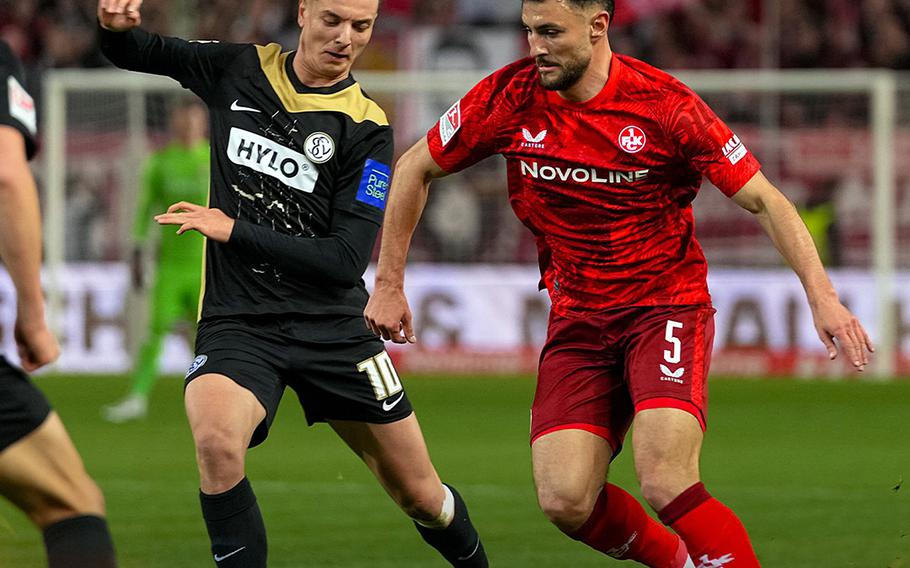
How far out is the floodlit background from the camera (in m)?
11.8

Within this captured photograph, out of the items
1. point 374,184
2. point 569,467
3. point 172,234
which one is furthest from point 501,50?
point 569,467

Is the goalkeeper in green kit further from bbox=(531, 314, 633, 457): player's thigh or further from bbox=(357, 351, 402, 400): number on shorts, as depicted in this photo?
bbox=(531, 314, 633, 457): player's thigh

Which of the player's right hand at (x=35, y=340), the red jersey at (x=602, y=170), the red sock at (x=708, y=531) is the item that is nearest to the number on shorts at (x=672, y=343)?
the red jersey at (x=602, y=170)

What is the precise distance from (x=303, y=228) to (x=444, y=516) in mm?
1209

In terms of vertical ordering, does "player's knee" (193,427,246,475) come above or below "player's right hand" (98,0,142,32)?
below

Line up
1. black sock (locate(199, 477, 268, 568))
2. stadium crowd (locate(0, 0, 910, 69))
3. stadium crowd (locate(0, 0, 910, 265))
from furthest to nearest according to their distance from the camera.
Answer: stadium crowd (locate(0, 0, 910, 69)), stadium crowd (locate(0, 0, 910, 265)), black sock (locate(199, 477, 268, 568))

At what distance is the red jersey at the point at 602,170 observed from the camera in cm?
579

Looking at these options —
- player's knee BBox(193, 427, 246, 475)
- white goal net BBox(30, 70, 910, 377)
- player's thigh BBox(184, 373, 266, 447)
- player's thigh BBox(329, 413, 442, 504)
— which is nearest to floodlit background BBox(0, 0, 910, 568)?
white goal net BBox(30, 70, 910, 377)

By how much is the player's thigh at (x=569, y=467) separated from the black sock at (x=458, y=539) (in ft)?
1.75

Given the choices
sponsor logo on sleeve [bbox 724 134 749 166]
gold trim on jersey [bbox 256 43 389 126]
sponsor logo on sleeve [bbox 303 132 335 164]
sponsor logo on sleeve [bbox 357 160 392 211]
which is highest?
gold trim on jersey [bbox 256 43 389 126]

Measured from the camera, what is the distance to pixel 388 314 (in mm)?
5887

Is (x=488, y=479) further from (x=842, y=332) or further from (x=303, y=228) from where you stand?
(x=842, y=332)

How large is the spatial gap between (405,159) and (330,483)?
13.5 ft

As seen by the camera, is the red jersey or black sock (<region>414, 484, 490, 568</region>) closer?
the red jersey
